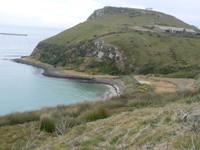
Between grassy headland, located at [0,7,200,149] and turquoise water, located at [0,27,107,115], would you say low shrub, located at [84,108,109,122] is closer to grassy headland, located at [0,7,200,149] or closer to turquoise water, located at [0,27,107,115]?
grassy headland, located at [0,7,200,149]

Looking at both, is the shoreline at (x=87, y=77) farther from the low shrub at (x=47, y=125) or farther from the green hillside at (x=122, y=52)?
the low shrub at (x=47, y=125)

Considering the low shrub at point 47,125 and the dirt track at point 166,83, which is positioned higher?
the low shrub at point 47,125

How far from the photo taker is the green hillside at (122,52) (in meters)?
56.7

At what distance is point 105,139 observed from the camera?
7941mm

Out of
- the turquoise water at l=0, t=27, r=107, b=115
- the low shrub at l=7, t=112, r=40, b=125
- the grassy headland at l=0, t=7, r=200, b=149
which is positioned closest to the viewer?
the grassy headland at l=0, t=7, r=200, b=149

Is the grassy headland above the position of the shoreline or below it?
above

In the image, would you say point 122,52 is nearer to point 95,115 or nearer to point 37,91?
point 37,91

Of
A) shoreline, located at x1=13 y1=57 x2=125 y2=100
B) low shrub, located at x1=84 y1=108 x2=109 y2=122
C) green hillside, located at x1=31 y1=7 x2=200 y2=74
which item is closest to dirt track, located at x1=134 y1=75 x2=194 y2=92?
shoreline, located at x1=13 y1=57 x2=125 y2=100

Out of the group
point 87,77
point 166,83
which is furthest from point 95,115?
point 87,77

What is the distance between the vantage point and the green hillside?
5666 cm

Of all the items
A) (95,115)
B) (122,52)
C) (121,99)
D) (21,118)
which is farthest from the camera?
(122,52)

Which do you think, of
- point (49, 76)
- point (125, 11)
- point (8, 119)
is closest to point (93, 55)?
point (49, 76)

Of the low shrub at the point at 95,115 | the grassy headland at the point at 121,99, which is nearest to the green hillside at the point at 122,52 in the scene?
the grassy headland at the point at 121,99

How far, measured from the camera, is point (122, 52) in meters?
59.1
